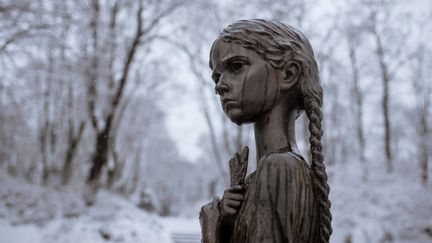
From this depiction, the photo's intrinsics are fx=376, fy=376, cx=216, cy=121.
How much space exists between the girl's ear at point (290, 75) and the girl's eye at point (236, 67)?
7.5 inches

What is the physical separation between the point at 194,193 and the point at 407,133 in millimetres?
37669

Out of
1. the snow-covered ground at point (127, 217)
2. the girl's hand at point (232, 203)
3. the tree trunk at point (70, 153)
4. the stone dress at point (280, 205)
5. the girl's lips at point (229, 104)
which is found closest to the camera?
the stone dress at point (280, 205)

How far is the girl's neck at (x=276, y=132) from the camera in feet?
5.27

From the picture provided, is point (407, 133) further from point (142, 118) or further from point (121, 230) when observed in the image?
point (121, 230)

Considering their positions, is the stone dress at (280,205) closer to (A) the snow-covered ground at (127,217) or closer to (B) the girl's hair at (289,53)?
(B) the girl's hair at (289,53)

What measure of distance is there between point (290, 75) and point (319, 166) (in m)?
0.40

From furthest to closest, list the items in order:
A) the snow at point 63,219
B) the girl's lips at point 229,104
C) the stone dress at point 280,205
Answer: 1. the snow at point 63,219
2. the girl's lips at point 229,104
3. the stone dress at point 280,205

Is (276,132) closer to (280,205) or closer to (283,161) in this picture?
(283,161)

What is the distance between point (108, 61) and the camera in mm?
13641

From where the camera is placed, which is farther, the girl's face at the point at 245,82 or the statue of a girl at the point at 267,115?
the girl's face at the point at 245,82

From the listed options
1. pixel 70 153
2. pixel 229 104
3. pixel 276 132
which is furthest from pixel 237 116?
pixel 70 153

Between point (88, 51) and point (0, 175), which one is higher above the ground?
point (88, 51)

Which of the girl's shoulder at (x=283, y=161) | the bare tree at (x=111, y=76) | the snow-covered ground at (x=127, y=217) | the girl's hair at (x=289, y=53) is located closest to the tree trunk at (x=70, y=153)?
the bare tree at (x=111, y=76)

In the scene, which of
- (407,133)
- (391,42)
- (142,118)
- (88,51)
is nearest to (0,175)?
(88,51)
